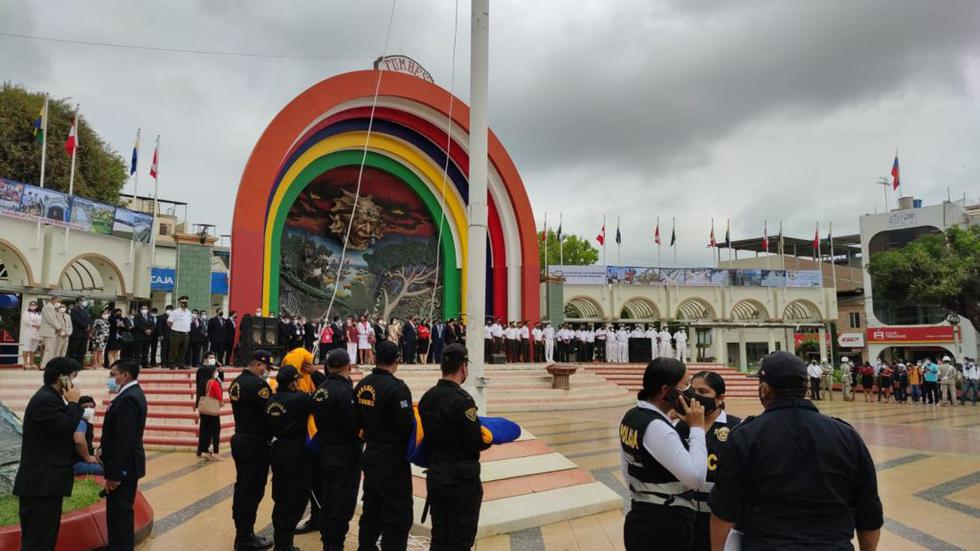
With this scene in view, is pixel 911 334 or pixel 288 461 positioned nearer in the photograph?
pixel 288 461

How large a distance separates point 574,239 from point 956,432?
31.5 meters

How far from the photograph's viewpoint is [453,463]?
140 inches

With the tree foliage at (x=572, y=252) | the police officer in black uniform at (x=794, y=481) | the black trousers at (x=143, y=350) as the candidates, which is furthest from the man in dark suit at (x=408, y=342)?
the tree foliage at (x=572, y=252)

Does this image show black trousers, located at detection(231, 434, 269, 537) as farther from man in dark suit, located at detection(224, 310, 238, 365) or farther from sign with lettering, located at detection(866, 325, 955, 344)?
sign with lettering, located at detection(866, 325, 955, 344)

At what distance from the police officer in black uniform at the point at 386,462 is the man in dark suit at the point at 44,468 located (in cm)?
173

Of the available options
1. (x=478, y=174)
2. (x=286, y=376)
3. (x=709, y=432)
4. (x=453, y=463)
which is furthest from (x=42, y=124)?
(x=709, y=432)

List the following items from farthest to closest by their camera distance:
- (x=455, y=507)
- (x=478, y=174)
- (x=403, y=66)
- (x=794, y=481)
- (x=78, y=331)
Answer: (x=403, y=66) < (x=78, y=331) < (x=478, y=174) < (x=455, y=507) < (x=794, y=481)

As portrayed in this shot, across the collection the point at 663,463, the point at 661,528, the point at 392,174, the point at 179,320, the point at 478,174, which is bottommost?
the point at 661,528

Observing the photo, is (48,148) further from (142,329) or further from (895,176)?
(895,176)

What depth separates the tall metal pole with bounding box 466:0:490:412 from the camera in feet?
18.9

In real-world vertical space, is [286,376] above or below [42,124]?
below

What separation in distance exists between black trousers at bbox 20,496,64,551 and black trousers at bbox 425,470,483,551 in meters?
2.25

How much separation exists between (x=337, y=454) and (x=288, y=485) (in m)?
0.52

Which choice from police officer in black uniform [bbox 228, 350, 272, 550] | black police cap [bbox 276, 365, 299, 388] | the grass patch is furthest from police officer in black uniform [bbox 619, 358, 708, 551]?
the grass patch
